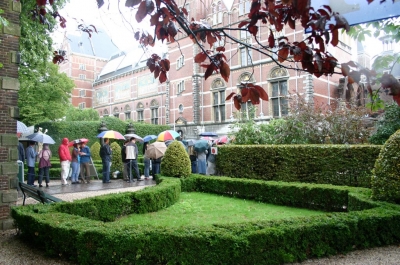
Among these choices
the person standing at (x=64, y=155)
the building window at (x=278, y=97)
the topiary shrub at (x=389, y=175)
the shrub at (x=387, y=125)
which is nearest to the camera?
the topiary shrub at (x=389, y=175)

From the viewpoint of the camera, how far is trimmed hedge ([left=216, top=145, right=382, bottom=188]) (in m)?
9.21

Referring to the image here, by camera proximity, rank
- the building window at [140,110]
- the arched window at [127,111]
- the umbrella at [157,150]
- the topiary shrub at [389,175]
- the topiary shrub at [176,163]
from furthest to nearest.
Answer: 1. the arched window at [127,111]
2. the building window at [140,110]
3. the umbrella at [157,150]
4. the topiary shrub at [176,163]
5. the topiary shrub at [389,175]

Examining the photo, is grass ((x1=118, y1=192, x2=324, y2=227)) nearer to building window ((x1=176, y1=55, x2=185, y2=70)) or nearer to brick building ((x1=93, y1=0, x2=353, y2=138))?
brick building ((x1=93, y1=0, x2=353, y2=138))

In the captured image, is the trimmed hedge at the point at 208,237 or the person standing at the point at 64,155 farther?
the person standing at the point at 64,155

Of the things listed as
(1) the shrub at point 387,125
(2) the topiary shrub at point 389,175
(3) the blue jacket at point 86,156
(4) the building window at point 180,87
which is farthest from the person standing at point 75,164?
(4) the building window at point 180,87

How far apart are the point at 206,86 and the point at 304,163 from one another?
20.1 metres

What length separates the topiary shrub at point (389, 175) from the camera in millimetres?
6008

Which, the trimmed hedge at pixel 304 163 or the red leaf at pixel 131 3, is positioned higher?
the red leaf at pixel 131 3

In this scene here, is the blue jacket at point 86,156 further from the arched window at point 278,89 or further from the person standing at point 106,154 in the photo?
the arched window at point 278,89

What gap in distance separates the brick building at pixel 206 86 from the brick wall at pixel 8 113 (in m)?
9.96

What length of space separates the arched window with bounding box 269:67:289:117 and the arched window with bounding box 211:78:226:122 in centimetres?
481

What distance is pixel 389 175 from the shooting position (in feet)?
19.9

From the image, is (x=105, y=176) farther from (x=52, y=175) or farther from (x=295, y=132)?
(x=295, y=132)

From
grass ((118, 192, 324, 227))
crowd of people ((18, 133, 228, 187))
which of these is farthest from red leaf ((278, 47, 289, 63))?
crowd of people ((18, 133, 228, 187))
